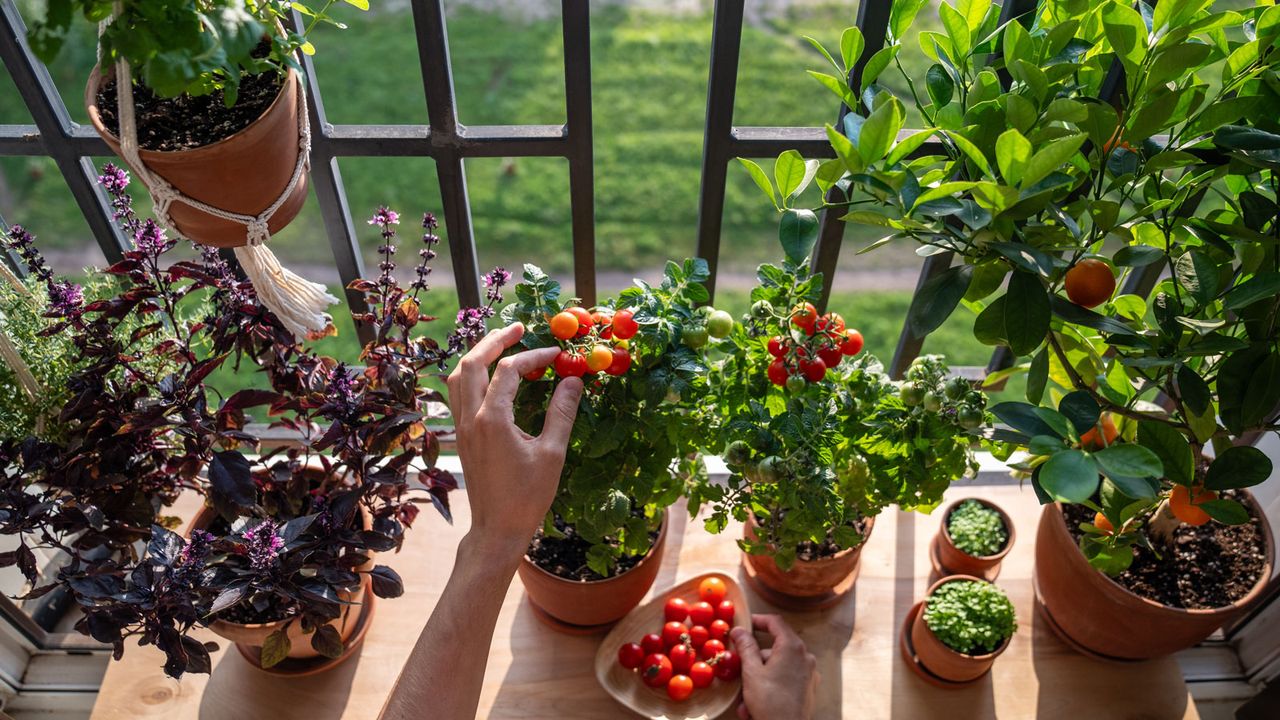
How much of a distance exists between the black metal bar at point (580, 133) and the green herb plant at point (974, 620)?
0.83 m

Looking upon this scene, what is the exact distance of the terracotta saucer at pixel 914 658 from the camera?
5.00 ft

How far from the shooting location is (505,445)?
108cm

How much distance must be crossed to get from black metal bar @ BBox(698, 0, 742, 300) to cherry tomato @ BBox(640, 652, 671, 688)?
0.72m

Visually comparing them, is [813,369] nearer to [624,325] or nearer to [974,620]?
[624,325]

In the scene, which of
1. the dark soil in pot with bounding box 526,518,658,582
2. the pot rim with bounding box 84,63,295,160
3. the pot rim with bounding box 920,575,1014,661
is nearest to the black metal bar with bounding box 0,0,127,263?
the pot rim with bounding box 84,63,295,160

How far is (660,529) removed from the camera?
1.52 metres

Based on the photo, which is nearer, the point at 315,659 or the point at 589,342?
the point at 589,342

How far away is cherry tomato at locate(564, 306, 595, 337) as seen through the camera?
3.80 feet

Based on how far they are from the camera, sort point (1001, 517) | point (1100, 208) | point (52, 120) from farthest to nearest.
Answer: point (1001, 517) → point (52, 120) → point (1100, 208)

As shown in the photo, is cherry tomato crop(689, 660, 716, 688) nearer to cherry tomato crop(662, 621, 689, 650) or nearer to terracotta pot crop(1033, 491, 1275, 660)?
cherry tomato crop(662, 621, 689, 650)

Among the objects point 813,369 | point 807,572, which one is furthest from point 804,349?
point 807,572

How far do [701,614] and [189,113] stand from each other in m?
1.11

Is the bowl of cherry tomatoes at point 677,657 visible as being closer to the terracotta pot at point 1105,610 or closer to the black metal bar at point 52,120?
the terracotta pot at point 1105,610

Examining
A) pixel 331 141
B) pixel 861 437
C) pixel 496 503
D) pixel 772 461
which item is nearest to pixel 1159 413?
pixel 861 437
